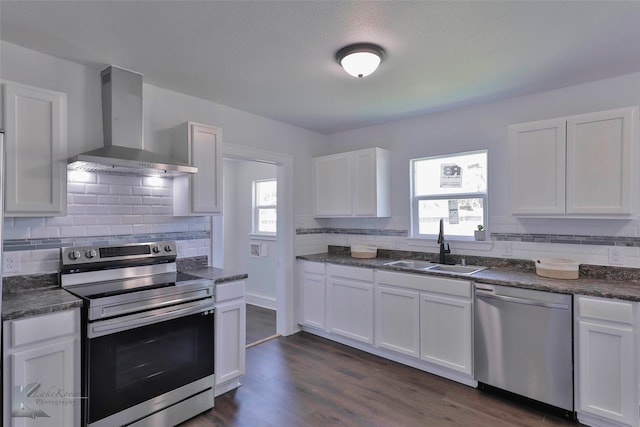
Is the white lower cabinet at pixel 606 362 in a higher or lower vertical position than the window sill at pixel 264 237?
lower

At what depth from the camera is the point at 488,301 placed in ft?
8.86

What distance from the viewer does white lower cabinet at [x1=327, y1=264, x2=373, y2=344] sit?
11.5 ft

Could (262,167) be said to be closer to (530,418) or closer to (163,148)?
(163,148)

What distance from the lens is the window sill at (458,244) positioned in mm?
3311

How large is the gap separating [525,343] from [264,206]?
12.1 feet

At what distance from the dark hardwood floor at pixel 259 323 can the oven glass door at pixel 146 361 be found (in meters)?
1.37

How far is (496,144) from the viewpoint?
3.29m

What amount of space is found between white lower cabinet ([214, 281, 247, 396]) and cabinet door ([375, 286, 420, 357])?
1354mm

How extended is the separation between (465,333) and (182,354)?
2217 mm

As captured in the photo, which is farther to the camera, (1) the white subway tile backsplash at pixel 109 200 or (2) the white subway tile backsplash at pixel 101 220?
(1) the white subway tile backsplash at pixel 109 200

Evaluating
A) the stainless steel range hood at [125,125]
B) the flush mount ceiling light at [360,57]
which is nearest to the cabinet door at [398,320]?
the flush mount ceiling light at [360,57]

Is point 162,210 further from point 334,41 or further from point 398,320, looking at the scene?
point 398,320

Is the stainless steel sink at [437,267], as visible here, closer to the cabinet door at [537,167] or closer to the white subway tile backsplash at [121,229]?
the cabinet door at [537,167]

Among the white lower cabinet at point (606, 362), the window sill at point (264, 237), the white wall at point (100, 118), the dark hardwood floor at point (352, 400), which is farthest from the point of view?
the window sill at point (264, 237)
